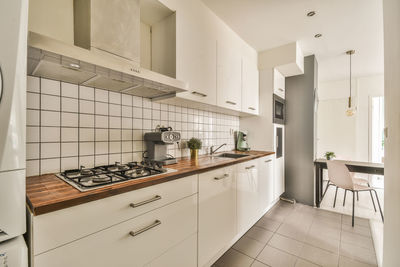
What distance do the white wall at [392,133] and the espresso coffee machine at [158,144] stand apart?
140cm

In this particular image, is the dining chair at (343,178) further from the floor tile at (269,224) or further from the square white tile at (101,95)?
the square white tile at (101,95)

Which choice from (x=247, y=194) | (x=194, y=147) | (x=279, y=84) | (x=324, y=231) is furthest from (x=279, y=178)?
(x=194, y=147)

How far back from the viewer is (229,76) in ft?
6.82

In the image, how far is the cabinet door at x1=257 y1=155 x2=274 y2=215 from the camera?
7.33 feet

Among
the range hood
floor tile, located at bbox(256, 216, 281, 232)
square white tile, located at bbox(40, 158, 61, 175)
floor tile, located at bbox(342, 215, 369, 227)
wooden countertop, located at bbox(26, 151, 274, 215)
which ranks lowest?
floor tile, located at bbox(342, 215, 369, 227)

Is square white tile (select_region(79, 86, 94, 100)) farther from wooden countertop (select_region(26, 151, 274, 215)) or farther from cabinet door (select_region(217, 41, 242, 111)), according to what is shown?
cabinet door (select_region(217, 41, 242, 111))

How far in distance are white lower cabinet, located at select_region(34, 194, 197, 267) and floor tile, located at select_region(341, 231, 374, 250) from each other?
1760 mm

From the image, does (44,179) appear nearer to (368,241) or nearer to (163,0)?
(163,0)

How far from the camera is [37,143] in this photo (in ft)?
3.42

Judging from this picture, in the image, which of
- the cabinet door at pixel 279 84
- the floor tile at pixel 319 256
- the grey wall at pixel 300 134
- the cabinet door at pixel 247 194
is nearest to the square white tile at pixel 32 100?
the cabinet door at pixel 247 194

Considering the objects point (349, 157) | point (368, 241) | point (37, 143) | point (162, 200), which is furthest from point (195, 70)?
point (349, 157)

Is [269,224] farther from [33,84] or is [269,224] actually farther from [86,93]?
[33,84]

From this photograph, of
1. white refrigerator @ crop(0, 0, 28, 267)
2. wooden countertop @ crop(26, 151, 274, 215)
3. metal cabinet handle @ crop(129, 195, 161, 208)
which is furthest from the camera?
metal cabinet handle @ crop(129, 195, 161, 208)

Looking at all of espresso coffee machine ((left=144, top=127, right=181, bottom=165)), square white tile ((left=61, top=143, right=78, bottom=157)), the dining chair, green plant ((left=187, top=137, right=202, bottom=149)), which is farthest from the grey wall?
square white tile ((left=61, top=143, right=78, bottom=157))
